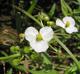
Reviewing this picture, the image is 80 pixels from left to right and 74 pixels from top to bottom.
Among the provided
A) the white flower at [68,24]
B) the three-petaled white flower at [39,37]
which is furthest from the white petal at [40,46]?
the white flower at [68,24]

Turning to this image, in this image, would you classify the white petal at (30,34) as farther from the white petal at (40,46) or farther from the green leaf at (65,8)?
the green leaf at (65,8)

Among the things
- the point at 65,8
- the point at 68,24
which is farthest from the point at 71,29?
the point at 65,8

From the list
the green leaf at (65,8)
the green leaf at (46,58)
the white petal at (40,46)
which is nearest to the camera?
the white petal at (40,46)

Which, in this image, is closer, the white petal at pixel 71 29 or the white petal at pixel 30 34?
the white petal at pixel 30 34

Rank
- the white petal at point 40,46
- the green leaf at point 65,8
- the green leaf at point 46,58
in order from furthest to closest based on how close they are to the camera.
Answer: the green leaf at point 65,8 < the green leaf at point 46,58 < the white petal at point 40,46

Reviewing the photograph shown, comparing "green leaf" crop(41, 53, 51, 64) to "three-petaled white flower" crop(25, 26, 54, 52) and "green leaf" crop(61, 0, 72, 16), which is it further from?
"green leaf" crop(61, 0, 72, 16)

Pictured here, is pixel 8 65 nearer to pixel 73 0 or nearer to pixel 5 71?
pixel 5 71

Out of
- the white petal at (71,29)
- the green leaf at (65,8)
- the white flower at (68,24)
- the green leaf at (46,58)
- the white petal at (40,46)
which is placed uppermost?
the green leaf at (65,8)

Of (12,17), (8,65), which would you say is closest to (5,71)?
(8,65)
